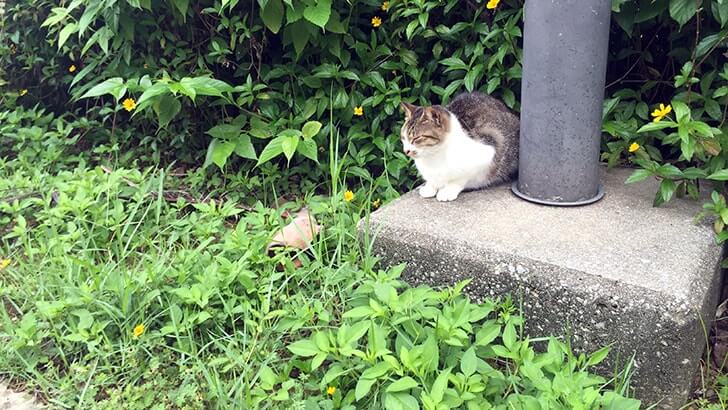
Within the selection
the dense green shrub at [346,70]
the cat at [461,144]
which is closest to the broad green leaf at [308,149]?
the dense green shrub at [346,70]

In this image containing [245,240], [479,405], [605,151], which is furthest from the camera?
[605,151]

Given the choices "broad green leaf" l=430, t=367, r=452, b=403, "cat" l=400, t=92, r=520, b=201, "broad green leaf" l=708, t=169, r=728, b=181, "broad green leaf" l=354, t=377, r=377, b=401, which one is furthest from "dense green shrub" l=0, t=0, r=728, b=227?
"broad green leaf" l=354, t=377, r=377, b=401

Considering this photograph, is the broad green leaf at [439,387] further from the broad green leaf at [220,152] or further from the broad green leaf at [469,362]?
the broad green leaf at [220,152]

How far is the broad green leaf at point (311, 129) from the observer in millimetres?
2803

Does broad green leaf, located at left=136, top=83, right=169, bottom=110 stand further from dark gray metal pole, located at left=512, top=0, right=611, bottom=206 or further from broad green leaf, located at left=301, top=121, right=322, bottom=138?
dark gray metal pole, located at left=512, top=0, right=611, bottom=206

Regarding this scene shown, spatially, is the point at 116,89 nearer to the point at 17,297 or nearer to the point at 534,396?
the point at 17,297

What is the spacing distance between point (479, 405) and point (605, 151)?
1.46 m

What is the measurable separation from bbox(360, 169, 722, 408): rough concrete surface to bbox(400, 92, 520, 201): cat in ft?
0.30

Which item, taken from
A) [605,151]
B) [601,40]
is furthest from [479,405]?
[605,151]

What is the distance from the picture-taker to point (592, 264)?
1.78 m

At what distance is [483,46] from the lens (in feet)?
8.72

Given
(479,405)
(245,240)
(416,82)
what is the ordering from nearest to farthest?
1. (479,405)
2. (245,240)
3. (416,82)

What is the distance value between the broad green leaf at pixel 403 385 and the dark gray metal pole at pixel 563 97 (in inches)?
39.4

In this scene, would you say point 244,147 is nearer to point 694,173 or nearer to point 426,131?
point 426,131
